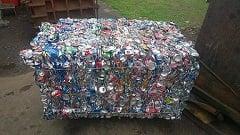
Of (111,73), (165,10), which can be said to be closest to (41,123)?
(111,73)

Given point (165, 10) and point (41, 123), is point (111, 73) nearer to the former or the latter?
point (41, 123)

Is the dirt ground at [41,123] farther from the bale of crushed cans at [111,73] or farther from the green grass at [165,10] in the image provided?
the green grass at [165,10]

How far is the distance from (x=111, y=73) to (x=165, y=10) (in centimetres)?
537

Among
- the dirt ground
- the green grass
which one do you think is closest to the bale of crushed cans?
the dirt ground

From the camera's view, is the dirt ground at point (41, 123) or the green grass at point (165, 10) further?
the green grass at point (165, 10)

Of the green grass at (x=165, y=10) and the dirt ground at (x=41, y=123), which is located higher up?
the green grass at (x=165, y=10)

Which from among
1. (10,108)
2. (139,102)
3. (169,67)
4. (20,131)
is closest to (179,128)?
(139,102)

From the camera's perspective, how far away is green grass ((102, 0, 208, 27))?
27.3 feet

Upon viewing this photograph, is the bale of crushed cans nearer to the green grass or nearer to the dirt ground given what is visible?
the dirt ground

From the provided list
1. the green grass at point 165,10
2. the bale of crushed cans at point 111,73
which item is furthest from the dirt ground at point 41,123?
the green grass at point 165,10

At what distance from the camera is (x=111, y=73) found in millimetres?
3822

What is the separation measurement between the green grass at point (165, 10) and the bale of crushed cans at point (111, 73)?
4135 mm

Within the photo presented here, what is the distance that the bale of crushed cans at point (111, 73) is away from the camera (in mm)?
3764

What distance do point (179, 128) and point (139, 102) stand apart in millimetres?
938
